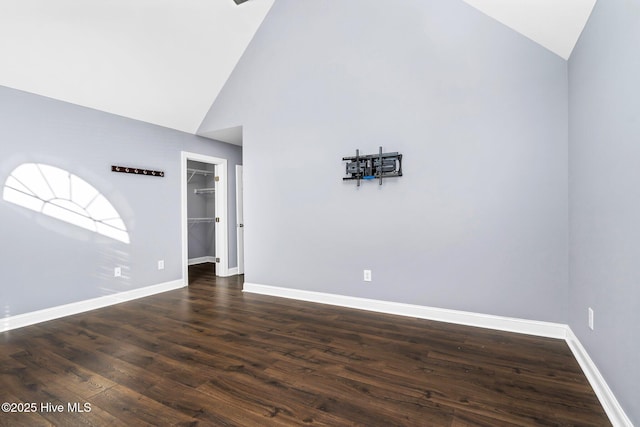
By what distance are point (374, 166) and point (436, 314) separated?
5.36ft

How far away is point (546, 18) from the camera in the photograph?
2.27 metres

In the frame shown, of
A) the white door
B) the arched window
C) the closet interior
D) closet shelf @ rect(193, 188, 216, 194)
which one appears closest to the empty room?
the arched window

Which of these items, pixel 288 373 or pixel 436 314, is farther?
pixel 436 314

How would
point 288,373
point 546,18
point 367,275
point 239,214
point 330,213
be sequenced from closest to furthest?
point 288,373, point 546,18, point 367,275, point 330,213, point 239,214

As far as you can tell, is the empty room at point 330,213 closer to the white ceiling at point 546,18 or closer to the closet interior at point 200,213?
the white ceiling at point 546,18

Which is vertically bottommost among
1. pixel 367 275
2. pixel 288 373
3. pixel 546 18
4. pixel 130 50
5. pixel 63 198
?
Answer: pixel 288 373

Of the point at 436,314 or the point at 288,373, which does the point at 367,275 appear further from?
the point at 288,373

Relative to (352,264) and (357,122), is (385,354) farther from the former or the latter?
(357,122)

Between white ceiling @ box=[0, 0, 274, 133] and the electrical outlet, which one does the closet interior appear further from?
the electrical outlet

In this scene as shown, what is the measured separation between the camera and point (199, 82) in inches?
161

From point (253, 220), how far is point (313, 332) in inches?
75.1

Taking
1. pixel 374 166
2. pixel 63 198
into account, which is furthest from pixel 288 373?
pixel 63 198

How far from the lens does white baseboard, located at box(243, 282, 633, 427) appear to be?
167 cm

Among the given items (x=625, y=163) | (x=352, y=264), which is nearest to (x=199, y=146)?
(x=352, y=264)
